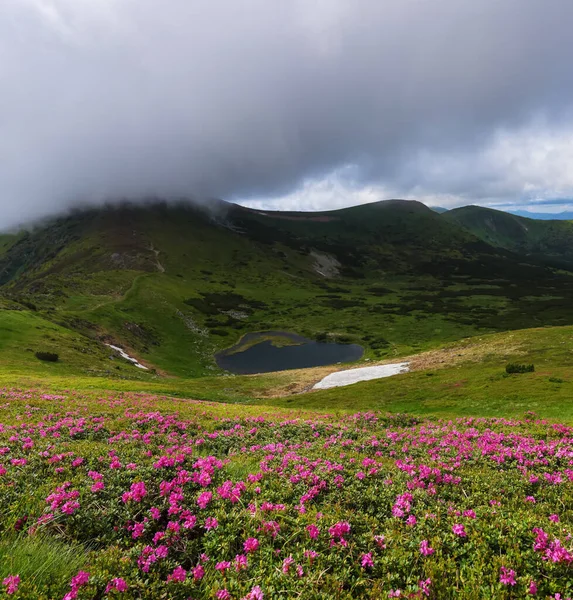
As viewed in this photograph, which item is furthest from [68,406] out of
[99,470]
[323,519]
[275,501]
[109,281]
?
[109,281]

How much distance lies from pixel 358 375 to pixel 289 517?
196 feet

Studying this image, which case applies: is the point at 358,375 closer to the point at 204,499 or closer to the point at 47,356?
the point at 47,356

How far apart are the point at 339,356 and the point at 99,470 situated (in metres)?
109

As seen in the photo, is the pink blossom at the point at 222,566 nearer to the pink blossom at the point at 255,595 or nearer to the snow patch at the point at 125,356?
the pink blossom at the point at 255,595

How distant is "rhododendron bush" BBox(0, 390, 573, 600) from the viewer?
5.66 meters

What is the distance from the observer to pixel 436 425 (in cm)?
1892

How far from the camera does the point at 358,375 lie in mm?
64688

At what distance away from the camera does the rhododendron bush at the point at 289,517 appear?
5.66 meters

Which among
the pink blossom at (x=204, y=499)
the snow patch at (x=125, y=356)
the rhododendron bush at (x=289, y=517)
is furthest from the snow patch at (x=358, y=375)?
the pink blossom at (x=204, y=499)

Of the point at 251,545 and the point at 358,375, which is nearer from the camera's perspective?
the point at 251,545

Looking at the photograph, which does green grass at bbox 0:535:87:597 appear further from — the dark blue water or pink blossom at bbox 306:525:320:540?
the dark blue water

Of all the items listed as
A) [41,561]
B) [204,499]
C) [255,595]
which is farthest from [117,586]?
[204,499]

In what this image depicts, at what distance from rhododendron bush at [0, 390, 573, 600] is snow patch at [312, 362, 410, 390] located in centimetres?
4895

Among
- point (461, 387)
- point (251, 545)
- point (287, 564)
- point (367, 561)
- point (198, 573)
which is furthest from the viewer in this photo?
point (461, 387)
